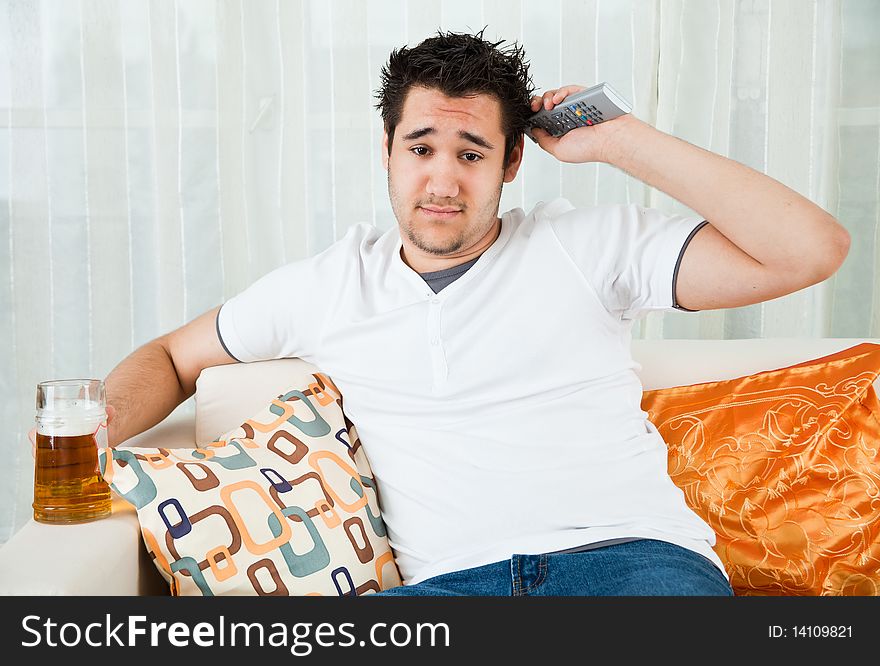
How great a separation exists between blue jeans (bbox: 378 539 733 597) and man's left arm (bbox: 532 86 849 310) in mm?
395

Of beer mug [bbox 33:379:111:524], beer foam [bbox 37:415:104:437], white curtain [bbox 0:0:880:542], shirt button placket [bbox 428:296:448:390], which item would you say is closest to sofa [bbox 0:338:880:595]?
beer mug [bbox 33:379:111:524]

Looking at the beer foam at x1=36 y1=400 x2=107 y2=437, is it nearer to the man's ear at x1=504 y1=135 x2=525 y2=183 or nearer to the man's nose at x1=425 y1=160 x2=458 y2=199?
the man's nose at x1=425 y1=160 x2=458 y2=199

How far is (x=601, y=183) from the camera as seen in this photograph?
226 centimetres

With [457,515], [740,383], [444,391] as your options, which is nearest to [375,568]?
[457,515]

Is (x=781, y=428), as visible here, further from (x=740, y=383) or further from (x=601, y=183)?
(x=601, y=183)

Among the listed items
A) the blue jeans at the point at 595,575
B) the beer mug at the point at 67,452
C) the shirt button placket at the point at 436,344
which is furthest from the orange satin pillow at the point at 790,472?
the beer mug at the point at 67,452

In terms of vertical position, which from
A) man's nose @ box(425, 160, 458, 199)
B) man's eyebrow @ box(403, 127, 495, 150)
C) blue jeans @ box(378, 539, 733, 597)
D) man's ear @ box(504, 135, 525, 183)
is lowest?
blue jeans @ box(378, 539, 733, 597)

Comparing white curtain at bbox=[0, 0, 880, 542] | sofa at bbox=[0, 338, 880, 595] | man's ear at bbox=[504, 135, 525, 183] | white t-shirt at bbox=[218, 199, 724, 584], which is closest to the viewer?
sofa at bbox=[0, 338, 880, 595]

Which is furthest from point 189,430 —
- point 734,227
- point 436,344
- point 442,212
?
point 734,227

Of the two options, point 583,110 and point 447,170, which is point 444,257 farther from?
point 583,110

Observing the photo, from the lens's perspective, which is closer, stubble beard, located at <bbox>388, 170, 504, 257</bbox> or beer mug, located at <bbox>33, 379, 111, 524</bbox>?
beer mug, located at <bbox>33, 379, 111, 524</bbox>

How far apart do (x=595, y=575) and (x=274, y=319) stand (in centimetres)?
72

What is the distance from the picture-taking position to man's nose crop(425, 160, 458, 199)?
146 centimetres

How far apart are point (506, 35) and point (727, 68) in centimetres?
56
